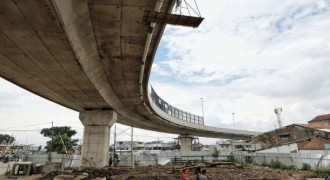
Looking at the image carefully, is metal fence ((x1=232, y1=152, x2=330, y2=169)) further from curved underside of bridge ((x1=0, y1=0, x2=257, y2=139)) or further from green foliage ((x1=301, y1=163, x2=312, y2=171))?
curved underside of bridge ((x1=0, y1=0, x2=257, y2=139))

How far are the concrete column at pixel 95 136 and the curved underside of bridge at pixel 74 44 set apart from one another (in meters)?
5.89

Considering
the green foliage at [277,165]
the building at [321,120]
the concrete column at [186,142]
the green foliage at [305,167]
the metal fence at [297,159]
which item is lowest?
the green foliage at [277,165]

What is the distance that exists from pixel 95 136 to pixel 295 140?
30.4 m

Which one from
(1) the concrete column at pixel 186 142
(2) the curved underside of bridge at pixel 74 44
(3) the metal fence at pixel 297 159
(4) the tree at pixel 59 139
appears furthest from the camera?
(4) the tree at pixel 59 139

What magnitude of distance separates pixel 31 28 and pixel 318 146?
3219 cm

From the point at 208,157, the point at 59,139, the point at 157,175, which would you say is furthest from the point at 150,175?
the point at 59,139

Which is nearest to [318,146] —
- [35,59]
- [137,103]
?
[137,103]

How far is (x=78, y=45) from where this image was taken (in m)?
7.74

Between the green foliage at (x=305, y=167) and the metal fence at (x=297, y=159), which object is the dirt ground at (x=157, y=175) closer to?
the green foliage at (x=305, y=167)

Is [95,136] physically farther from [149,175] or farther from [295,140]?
[295,140]

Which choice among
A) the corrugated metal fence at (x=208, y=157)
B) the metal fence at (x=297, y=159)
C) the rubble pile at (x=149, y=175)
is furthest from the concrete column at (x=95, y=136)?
the metal fence at (x=297, y=159)

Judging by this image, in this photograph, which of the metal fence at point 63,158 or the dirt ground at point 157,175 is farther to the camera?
the metal fence at point 63,158

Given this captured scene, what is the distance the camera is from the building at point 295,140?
83.5 ft

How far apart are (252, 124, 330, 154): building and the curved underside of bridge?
24909 millimetres
